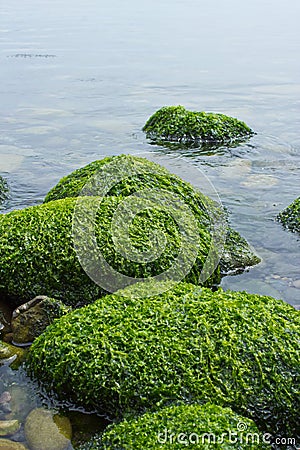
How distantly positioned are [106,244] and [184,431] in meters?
2.09

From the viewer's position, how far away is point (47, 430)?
367cm

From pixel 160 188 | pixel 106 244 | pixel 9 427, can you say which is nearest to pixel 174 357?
pixel 9 427

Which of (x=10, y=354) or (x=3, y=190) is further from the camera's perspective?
(x=3, y=190)

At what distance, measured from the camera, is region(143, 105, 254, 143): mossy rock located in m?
10.4

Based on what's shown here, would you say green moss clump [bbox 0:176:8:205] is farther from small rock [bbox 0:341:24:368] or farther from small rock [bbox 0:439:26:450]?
small rock [bbox 0:439:26:450]

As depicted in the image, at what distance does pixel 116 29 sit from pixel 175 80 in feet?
39.9

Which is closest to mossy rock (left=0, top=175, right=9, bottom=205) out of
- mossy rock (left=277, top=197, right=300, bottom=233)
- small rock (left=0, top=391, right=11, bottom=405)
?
mossy rock (left=277, top=197, right=300, bottom=233)

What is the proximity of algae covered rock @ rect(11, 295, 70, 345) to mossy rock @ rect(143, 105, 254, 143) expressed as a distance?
6277 mm

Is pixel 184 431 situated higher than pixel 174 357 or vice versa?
pixel 174 357

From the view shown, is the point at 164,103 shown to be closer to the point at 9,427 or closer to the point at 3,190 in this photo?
the point at 3,190

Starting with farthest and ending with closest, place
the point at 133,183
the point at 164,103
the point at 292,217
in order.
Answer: the point at 164,103, the point at 292,217, the point at 133,183

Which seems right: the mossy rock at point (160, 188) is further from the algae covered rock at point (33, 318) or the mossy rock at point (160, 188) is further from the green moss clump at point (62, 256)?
the algae covered rock at point (33, 318)

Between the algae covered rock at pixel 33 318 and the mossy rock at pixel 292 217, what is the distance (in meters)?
3.34

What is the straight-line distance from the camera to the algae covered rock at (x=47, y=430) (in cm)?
358
